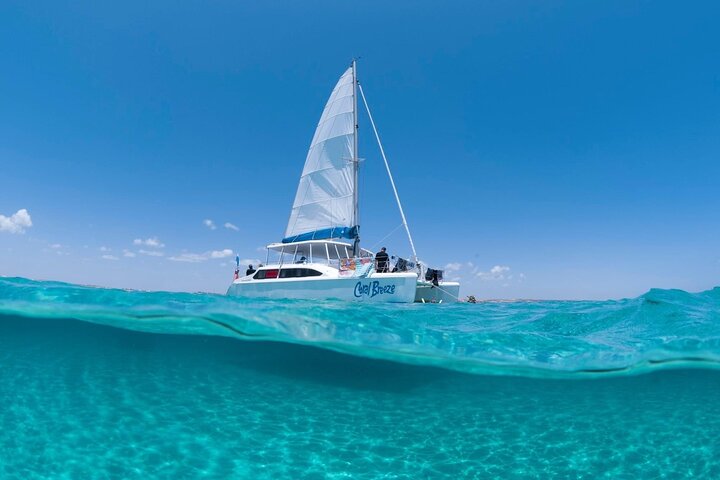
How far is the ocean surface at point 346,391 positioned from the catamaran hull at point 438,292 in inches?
281

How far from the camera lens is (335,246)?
2236 centimetres

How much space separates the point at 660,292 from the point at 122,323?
63.9 ft

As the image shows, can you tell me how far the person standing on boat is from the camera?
18750 millimetres

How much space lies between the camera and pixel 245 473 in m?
6.18

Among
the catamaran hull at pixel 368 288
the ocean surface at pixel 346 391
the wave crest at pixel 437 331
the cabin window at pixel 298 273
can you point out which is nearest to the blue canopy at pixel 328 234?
the cabin window at pixel 298 273

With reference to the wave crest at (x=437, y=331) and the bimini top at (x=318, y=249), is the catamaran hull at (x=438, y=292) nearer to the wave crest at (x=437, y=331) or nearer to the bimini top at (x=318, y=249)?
the bimini top at (x=318, y=249)

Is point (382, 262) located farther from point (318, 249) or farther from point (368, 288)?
point (318, 249)

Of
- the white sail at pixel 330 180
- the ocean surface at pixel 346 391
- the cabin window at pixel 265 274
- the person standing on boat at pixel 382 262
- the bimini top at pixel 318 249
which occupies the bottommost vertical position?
the ocean surface at pixel 346 391

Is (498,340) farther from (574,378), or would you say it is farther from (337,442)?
(337,442)

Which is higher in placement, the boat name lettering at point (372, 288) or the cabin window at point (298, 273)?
the cabin window at point (298, 273)

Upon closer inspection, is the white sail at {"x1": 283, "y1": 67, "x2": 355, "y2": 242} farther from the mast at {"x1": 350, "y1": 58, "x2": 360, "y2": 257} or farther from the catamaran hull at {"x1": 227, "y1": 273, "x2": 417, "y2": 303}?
the catamaran hull at {"x1": 227, "y1": 273, "x2": 417, "y2": 303}

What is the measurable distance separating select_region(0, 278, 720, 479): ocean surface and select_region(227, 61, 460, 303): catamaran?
21.0 ft

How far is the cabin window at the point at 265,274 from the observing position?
21578 millimetres

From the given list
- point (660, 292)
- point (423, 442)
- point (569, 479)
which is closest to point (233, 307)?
point (423, 442)
